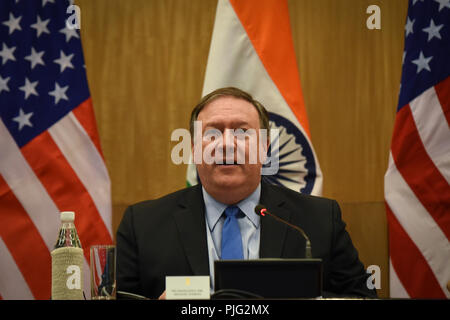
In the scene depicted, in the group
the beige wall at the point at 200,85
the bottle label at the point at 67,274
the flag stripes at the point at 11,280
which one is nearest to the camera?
the bottle label at the point at 67,274

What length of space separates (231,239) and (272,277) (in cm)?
81

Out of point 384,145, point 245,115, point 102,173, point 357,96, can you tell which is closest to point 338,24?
point 357,96

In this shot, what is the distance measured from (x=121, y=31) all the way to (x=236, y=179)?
1.59 m

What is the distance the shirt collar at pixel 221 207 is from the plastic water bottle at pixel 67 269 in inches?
31.8

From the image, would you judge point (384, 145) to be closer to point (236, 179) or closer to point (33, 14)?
point (236, 179)

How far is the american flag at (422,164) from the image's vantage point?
9.89 ft

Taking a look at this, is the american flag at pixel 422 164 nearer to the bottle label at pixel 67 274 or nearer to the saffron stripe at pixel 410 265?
the saffron stripe at pixel 410 265

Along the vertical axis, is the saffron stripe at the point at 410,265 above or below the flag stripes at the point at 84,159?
below

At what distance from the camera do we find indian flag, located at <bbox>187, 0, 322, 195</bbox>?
3.10m

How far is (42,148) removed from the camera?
3.20m

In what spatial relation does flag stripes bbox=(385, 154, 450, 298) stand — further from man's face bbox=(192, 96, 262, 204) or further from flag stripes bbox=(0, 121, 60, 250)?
flag stripes bbox=(0, 121, 60, 250)

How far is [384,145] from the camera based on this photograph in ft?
10.9

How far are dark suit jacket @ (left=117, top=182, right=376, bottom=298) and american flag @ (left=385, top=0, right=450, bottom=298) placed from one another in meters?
0.82

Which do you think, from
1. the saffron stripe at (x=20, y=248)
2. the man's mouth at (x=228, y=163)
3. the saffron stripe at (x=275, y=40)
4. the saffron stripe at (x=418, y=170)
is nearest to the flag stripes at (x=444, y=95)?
the saffron stripe at (x=418, y=170)
